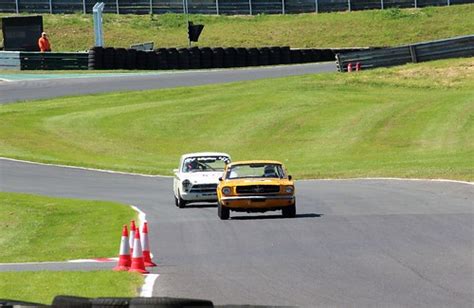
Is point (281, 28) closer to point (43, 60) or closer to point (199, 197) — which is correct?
point (43, 60)

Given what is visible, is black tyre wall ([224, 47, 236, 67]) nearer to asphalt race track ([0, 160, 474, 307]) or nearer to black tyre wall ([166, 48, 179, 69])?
black tyre wall ([166, 48, 179, 69])

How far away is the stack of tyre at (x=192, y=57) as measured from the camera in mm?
62781

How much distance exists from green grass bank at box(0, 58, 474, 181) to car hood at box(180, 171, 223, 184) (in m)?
6.14

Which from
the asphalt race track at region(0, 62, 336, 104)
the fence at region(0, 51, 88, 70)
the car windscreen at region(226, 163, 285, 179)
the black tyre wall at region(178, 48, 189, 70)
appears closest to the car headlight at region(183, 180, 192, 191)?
the car windscreen at region(226, 163, 285, 179)

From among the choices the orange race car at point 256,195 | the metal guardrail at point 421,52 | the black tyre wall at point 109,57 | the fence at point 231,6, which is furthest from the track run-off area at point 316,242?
the fence at point 231,6

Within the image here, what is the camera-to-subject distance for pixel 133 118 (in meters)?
47.2

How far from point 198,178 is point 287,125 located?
55.3ft

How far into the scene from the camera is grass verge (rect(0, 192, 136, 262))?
65.8 feet

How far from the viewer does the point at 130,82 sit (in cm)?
5725

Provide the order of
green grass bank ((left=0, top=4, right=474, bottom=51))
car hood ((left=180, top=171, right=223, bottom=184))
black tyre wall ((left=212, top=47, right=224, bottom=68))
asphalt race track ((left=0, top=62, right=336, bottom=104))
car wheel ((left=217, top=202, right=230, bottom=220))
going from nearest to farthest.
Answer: car wheel ((left=217, top=202, right=230, bottom=220)) → car hood ((left=180, top=171, right=223, bottom=184)) → asphalt race track ((left=0, top=62, right=336, bottom=104)) → black tyre wall ((left=212, top=47, right=224, bottom=68)) → green grass bank ((left=0, top=4, right=474, bottom=51))

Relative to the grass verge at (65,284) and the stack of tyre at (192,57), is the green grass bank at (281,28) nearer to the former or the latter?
the stack of tyre at (192,57)

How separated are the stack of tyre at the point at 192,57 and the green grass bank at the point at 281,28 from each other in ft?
27.6

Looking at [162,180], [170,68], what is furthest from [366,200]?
[170,68]

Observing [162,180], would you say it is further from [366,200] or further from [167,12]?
[167,12]
